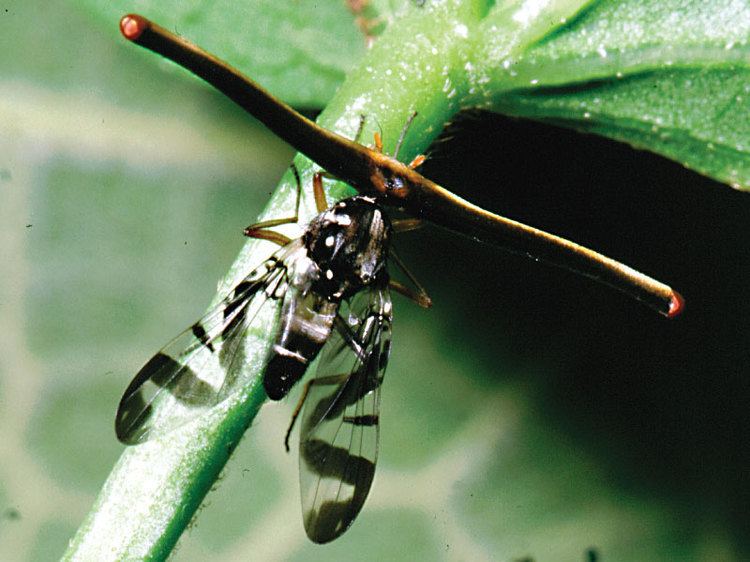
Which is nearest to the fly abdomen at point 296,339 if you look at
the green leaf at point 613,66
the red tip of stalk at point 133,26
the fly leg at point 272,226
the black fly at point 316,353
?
the black fly at point 316,353

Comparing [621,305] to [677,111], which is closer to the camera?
[677,111]

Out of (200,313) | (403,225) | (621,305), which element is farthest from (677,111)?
(200,313)

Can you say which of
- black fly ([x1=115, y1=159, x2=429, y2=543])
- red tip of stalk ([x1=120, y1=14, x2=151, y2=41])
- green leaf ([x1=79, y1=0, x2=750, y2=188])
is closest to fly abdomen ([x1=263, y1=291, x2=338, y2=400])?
black fly ([x1=115, y1=159, x2=429, y2=543])

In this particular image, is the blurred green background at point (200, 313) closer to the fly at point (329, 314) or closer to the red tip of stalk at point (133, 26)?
the fly at point (329, 314)

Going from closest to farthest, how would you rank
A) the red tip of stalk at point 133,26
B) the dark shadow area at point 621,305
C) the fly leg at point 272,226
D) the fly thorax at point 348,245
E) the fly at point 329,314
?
the red tip of stalk at point 133,26, the fly at point 329,314, the fly leg at point 272,226, the fly thorax at point 348,245, the dark shadow area at point 621,305

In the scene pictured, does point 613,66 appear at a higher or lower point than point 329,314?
higher

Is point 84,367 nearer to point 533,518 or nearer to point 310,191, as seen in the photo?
point 310,191

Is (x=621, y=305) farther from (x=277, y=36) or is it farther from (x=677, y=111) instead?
(x=277, y=36)
